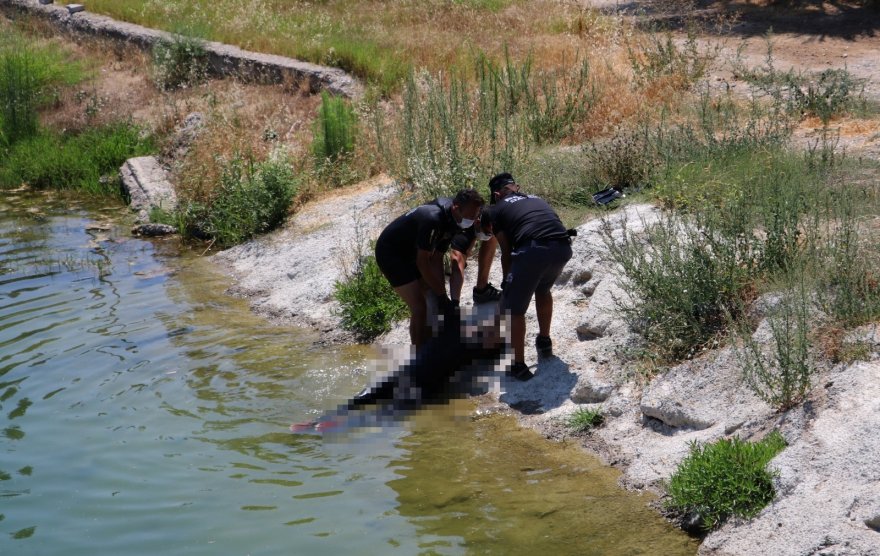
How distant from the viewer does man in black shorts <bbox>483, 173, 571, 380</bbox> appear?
754 centimetres

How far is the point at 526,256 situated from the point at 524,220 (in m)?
0.31

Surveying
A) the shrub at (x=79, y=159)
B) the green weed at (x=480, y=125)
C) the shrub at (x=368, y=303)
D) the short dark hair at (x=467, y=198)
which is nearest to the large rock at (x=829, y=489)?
the short dark hair at (x=467, y=198)

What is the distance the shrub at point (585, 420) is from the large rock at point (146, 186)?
845 cm

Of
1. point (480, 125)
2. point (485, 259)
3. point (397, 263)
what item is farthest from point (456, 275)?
point (480, 125)

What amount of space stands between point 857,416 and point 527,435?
91.9 inches

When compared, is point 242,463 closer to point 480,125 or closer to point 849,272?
point 849,272

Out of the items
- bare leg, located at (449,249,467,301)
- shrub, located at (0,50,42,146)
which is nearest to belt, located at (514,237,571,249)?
bare leg, located at (449,249,467,301)

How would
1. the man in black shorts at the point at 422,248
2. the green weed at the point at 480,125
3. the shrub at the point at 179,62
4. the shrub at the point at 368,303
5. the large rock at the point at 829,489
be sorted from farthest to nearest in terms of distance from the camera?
the shrub at the point at 179,62 → the green weed at the point at 480,125 → the shrub at the point at 368,303 → the man in black shorts at the point at 422,248 → the large rock at the point at 829,489

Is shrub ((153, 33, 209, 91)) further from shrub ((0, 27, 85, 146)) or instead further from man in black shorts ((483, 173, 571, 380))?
man in black shorts ((483, 173, 571, 380))

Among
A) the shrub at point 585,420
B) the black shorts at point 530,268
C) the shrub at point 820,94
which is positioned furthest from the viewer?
the shrub at point 820,94

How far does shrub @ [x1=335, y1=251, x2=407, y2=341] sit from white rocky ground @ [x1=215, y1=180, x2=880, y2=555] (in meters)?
0.18

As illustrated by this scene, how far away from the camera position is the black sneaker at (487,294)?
8758mm

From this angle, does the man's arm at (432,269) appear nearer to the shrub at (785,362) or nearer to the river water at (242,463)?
the river water at (242,463)

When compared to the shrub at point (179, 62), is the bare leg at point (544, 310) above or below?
below
